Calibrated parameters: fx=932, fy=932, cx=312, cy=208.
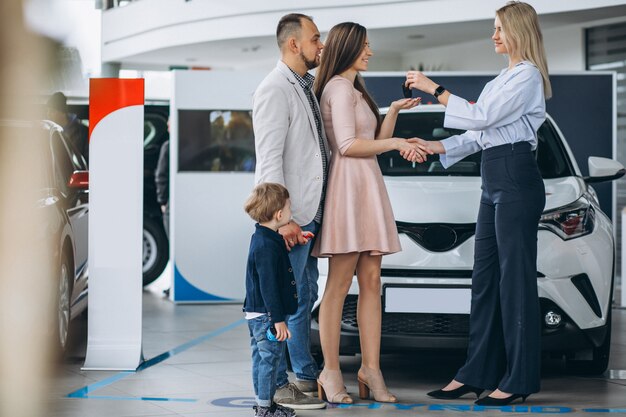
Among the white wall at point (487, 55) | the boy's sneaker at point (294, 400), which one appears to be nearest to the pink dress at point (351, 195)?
the boy's sneaker at point (294, 400)

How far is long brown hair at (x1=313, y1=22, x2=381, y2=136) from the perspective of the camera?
391cm

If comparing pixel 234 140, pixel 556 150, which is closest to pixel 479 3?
pixel 234 140

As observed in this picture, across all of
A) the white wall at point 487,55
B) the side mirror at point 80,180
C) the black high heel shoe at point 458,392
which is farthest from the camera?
the white wall at point 487,55

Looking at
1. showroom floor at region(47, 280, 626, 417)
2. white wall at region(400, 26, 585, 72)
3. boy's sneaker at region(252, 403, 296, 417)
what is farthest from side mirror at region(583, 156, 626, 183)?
white wall at region(400, 26, 585, 72)

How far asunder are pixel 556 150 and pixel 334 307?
1728 millimetres

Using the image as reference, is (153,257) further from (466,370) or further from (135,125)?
(466,370)

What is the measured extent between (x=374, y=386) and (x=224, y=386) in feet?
2.88

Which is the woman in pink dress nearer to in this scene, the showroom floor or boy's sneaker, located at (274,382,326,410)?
boy's sneaker, located at (274,382,326,410)

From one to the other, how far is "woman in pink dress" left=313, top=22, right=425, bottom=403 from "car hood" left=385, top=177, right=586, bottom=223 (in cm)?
44

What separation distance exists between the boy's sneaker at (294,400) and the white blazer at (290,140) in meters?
0.68

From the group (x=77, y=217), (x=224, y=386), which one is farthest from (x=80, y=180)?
(x=224, y=386)

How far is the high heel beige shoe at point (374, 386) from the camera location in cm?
391

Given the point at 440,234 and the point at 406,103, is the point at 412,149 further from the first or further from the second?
the point at 440,234

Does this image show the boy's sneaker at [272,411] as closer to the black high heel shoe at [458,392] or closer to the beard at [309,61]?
the black high heel shoe at [458,392]
